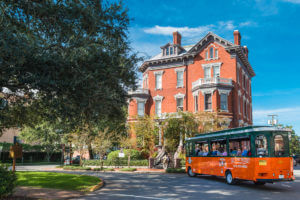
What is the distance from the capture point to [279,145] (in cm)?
1395

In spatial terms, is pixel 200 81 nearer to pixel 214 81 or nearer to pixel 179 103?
pixel 214 81

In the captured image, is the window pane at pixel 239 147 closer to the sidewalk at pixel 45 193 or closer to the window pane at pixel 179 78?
the sidewalk at pixel 45 193

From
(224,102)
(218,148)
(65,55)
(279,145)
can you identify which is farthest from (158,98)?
(65,55)

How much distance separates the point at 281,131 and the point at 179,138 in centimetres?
1918

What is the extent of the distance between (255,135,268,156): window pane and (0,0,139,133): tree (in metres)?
7.05

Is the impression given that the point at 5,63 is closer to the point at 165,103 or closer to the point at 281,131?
the point at 281,131

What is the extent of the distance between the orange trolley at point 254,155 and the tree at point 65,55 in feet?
22.8

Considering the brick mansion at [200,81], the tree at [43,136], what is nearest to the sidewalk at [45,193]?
the brick mansion at [200,81]

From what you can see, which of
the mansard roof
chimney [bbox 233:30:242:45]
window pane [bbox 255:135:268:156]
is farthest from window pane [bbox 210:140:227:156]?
chimney [bbox 233:30:242:45]

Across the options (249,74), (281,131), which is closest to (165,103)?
(249,74)

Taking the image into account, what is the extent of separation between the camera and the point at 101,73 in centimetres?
1080

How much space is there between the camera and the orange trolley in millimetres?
13605

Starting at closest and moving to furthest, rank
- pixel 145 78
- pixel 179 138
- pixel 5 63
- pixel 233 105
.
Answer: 1. pixel 5 63
2. pixel 179 138
3. pixel 233 105
4. pixel 145 78

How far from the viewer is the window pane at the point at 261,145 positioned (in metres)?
13.8
